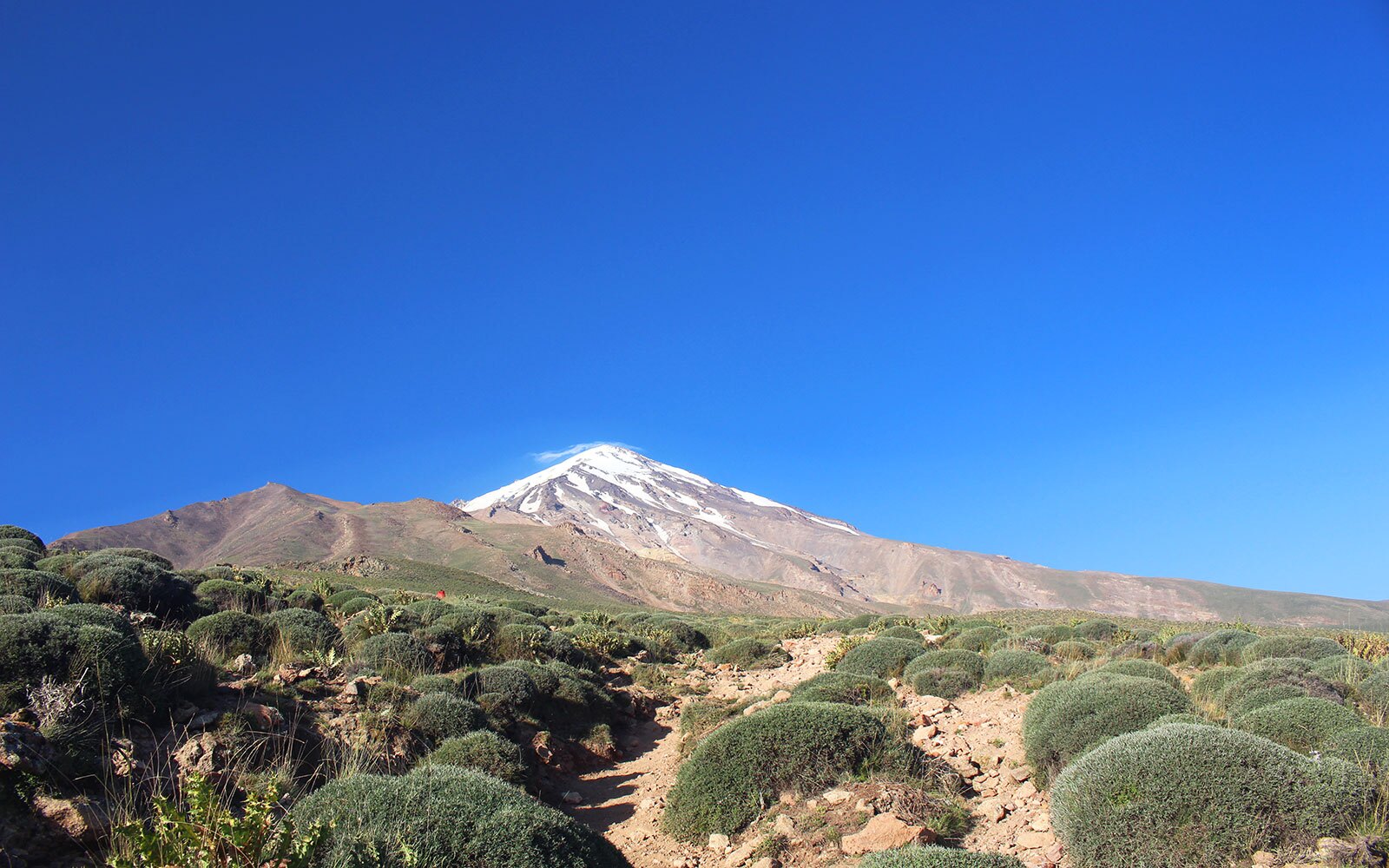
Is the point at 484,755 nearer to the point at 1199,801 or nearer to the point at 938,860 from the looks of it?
the point at 938,860

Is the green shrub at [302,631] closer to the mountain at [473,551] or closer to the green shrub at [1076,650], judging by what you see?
the green shrub at [1076,650]

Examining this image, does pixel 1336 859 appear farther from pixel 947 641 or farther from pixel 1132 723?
pixel 947 641

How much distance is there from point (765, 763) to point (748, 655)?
539 inches

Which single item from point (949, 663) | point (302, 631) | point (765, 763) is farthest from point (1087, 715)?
point (302, 631)

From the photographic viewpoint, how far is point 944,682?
13.5 metres

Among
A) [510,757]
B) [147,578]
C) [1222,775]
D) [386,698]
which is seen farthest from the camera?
[147,578]

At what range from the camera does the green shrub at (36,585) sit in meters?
10.6

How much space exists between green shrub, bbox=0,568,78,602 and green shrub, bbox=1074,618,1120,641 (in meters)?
21.7

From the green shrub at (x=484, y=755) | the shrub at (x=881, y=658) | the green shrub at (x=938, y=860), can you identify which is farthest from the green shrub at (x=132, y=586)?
the shrub at (x=881, y=658)

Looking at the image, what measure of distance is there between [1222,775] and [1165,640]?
12.9m

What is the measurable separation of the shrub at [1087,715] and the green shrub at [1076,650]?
6172 mm

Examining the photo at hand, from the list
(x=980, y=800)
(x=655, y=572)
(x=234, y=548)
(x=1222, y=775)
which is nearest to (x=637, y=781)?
(x=980, y=800)

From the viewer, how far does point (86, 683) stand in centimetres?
695

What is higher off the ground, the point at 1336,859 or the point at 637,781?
the point at 1336,859
